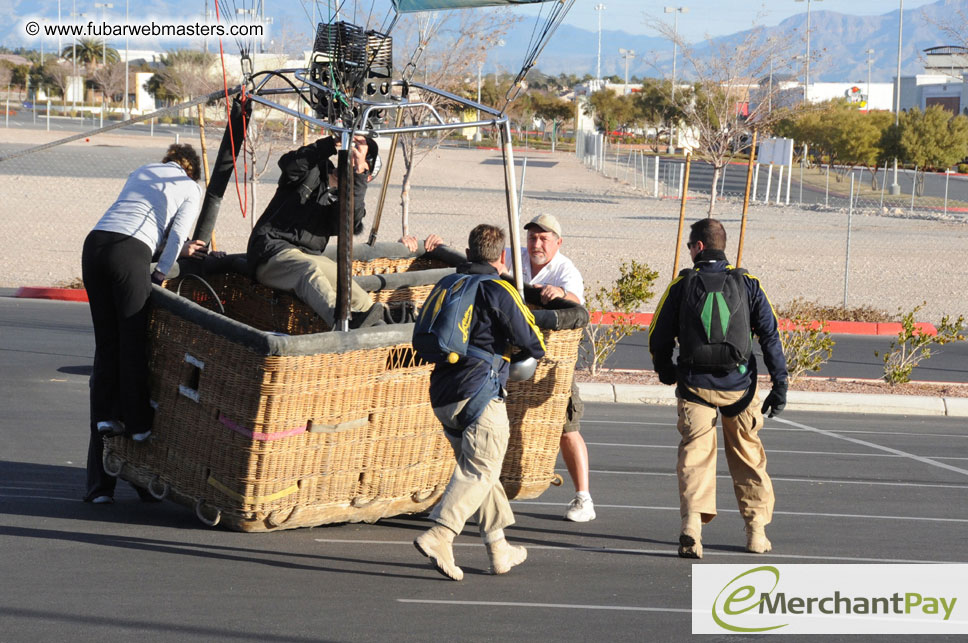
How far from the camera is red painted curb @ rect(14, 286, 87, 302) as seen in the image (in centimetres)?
1694

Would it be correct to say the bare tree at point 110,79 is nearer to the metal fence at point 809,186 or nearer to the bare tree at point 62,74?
the bare tree at point 62,74

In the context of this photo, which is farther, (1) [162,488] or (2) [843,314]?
(2) [843,314]

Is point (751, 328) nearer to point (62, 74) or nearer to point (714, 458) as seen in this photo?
point (714, 458)

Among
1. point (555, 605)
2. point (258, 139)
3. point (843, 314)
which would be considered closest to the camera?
point (555, 605)

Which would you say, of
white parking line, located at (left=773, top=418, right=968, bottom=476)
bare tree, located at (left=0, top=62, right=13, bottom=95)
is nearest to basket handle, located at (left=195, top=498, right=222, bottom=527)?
white parking line, located at (left=773, top=418, right=968, bottom=476)

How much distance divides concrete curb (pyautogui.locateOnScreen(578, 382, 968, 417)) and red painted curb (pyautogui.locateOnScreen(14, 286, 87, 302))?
8.68 metres

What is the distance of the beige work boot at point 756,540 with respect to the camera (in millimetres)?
6316

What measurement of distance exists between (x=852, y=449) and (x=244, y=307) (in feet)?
17.9

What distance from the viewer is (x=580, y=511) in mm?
6934

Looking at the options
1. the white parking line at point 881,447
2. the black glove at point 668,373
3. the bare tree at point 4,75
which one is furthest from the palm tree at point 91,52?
the black glove at point 668,373

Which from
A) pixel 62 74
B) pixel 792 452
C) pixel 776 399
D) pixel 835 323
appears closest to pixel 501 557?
pixel 776 399

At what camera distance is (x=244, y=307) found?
785 centimetres

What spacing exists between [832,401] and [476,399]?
300 inches

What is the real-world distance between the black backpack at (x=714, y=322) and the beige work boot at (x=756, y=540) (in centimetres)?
91
